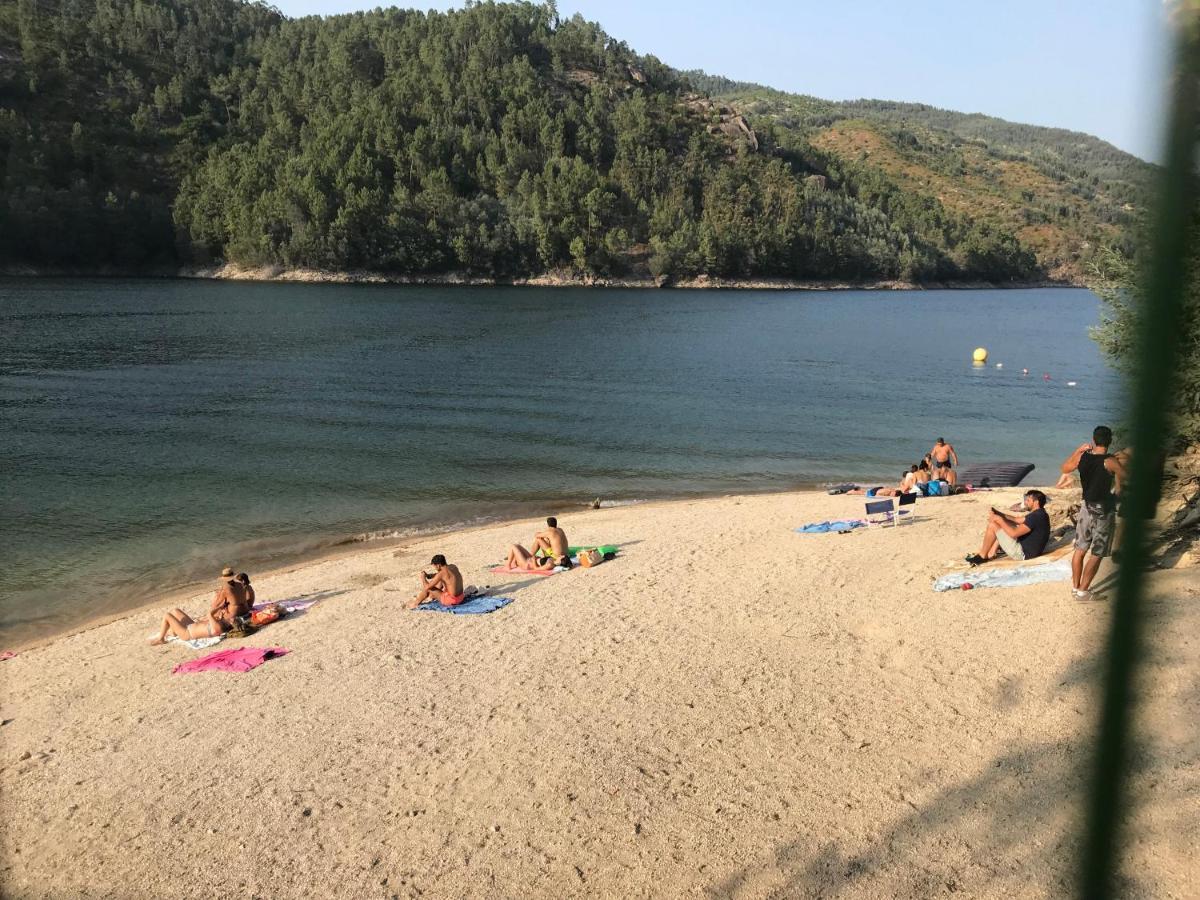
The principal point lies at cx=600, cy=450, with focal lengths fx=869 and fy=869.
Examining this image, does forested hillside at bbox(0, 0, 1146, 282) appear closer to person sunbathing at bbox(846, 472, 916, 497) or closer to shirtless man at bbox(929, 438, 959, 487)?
shirtless man at bbox(929, 438, 959, 487)

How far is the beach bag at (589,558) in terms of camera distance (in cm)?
1455

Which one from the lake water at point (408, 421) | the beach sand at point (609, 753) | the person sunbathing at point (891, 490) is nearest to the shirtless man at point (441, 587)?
the beach sand at point (609, 753)

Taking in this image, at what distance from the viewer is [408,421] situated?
103ft

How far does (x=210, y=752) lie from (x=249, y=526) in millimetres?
11442

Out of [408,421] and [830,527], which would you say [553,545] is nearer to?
[830,527]

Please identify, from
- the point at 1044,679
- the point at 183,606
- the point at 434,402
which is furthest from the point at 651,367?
the point at 1044,679

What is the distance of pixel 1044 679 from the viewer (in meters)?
8.30

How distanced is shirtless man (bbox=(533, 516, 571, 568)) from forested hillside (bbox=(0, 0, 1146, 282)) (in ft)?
321

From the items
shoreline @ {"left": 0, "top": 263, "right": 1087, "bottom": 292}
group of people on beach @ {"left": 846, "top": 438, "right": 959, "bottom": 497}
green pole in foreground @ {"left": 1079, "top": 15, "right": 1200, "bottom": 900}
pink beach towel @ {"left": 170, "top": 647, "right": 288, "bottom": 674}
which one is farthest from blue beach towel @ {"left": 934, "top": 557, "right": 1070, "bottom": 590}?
shoreline @ {"left": 0, "top": 263, "right": 1087, "bottom": 292}

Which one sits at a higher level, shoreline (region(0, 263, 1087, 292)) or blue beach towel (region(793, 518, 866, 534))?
shoreline (region(0, 263, 1087, 292))

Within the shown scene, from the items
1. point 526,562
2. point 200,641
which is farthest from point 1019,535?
point 200,641

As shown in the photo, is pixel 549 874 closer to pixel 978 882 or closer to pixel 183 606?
pixel 978 882

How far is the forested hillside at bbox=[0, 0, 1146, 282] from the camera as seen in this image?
Answer: 11750 centimetres

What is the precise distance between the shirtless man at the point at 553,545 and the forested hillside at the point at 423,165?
321ft
